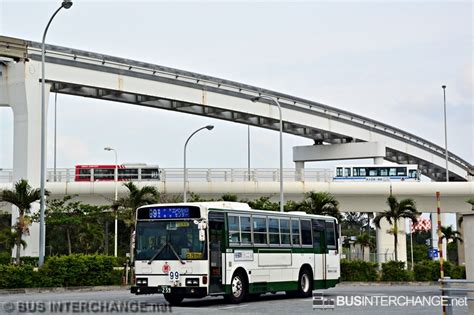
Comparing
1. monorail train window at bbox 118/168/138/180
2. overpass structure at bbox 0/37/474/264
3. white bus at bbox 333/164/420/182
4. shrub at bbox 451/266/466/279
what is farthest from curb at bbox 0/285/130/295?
white bus at bbox 333/164/420/182

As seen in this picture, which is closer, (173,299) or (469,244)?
(469,244)

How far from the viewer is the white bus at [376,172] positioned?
60094mm

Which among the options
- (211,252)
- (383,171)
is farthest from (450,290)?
(383,171)

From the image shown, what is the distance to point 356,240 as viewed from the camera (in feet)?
253

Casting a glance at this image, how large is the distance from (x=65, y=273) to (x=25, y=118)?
11.1m

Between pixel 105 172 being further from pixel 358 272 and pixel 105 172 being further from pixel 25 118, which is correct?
pixel 358 272

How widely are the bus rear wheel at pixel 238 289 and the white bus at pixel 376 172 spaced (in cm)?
3724

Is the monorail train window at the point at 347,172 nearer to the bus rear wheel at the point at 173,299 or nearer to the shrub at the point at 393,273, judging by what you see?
the shrub at the point at 393,273

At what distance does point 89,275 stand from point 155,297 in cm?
978

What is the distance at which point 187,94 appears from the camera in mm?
49250

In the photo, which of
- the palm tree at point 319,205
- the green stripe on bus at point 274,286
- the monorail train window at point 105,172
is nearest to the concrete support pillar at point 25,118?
the palm tree at point 319,205

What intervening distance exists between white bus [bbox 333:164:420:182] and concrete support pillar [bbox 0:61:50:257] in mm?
25599

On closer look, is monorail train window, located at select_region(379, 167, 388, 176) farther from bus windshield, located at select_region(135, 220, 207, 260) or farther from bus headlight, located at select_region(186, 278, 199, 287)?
bus headlight, located at select_region(186, 278, 199, 287)

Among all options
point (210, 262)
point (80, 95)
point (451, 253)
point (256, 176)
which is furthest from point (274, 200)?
point (451, 253)
